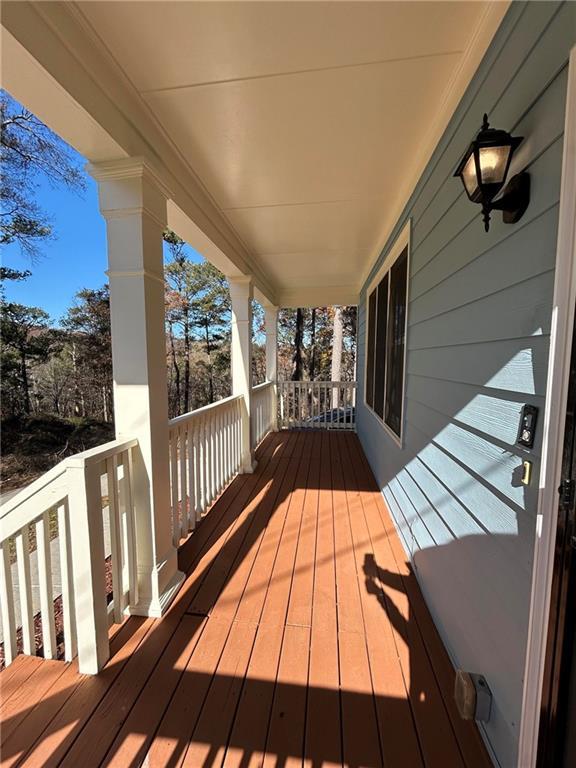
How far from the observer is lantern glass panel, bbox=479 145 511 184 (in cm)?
104

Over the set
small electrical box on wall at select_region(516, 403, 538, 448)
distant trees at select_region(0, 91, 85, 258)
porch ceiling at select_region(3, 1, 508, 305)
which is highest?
distant trees at select_region(0, 91, 85, 258)

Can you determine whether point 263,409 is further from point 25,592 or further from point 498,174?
point 498,174

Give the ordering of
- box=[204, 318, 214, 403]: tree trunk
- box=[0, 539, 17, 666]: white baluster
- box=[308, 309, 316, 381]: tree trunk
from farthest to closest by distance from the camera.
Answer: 1. box=[308, 309, 316, 381]: tree trunk
2. box=[204, 318, 214, 403]: tree trunk
3. box=[0, 539, 17, 666]: white baluster

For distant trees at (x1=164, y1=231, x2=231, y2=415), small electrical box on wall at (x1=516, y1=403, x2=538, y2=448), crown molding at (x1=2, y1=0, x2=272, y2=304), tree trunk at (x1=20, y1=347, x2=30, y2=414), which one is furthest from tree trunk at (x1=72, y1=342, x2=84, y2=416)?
small electrical box on wall at (x1=516, y1=403, x2=538, y2=448)

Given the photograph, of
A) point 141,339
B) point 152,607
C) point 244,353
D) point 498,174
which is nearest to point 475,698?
point 152,607

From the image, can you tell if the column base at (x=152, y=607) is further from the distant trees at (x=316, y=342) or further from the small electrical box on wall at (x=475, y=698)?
the distant trees at (x=316, y=342)

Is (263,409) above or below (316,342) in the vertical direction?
below

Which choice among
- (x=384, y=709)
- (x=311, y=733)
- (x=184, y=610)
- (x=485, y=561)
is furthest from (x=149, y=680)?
(x=485, y=561)

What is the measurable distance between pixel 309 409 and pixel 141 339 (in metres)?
4.95

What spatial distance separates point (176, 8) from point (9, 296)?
10319mm

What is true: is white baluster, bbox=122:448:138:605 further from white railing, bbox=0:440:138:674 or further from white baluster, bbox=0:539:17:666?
white baluster, bbox=0:539:17:666

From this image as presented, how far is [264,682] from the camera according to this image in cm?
137

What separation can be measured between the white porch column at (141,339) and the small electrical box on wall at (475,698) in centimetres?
151

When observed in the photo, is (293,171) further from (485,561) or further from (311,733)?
(311,733)
